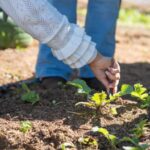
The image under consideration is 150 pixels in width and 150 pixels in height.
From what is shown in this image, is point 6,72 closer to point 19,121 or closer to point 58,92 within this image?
point 58,92

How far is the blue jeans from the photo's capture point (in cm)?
320

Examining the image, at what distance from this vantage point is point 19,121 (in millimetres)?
2494

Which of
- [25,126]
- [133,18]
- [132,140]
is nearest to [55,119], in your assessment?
[25,126]

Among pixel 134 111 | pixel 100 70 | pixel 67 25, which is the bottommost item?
pixel 134 111

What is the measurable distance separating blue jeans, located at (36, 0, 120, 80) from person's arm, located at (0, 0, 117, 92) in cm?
88

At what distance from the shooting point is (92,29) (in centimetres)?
329

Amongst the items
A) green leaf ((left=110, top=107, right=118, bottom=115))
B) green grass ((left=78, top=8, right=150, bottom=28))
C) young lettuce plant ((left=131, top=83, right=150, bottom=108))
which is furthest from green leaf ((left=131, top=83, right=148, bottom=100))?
green grass ((left=78, top=8, right=150, bottom=28))

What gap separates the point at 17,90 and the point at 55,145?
41.2 inches

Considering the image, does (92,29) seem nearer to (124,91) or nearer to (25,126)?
(124,91)

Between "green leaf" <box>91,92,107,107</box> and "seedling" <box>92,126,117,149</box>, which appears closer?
"seedling" <box>92,126,117,149</box>

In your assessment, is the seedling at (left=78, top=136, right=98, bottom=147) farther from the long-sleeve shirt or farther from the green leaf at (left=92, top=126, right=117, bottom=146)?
the long-sleeve shirt

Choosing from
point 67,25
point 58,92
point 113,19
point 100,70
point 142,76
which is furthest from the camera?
point 142,76

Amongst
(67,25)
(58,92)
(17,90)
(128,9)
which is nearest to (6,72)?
(17,90)

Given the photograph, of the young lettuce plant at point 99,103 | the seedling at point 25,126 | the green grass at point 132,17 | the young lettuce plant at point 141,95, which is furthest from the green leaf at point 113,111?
the green grass at point 132,17
